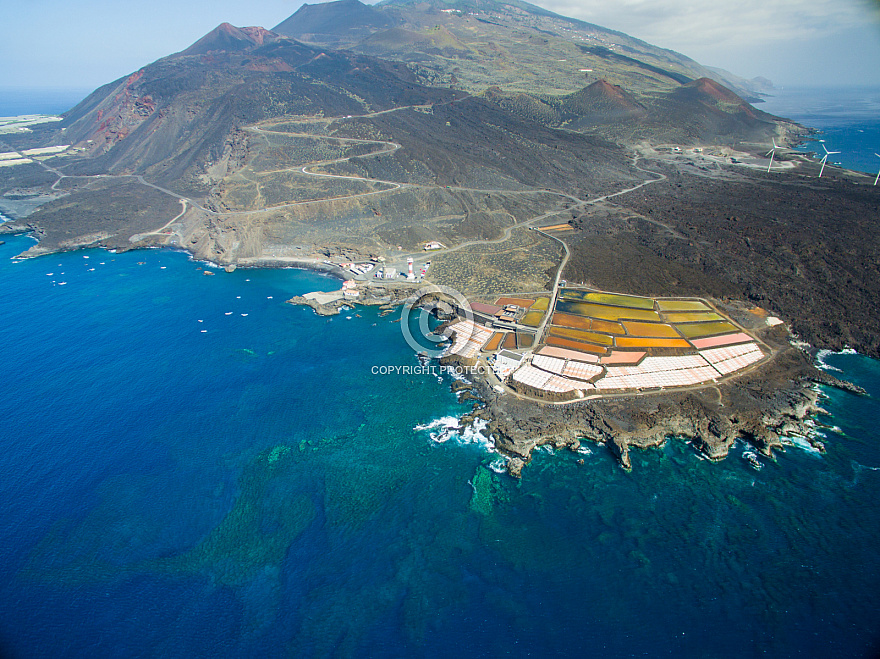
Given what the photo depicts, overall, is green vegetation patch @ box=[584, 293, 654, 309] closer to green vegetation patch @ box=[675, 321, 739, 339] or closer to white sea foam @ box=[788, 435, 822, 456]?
green vegetation patch @ box=[675, 321, 739, 339]

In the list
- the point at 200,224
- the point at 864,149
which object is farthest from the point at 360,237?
the point at 864,149

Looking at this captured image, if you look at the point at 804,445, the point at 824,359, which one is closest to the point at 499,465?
the point at 804,445

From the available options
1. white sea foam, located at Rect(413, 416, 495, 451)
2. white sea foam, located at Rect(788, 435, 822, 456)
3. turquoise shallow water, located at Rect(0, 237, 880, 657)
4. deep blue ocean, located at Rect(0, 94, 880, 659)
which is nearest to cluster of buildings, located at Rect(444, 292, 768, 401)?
white sea foam, located at Rect(413, 416, 495, 451)

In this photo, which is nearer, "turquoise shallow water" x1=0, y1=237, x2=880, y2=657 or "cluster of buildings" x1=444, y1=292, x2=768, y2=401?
"turquoise shallow water" x1=0, y1=237, x2=880, y2=657

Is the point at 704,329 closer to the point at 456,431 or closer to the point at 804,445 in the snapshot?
the point at 804,445

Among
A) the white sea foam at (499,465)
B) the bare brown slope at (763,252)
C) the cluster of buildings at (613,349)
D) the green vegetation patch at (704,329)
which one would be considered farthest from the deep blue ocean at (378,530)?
the green vegetation patch at (704,329)

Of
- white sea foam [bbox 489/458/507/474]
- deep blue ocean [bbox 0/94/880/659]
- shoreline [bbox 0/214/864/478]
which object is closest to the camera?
deep blue ocean [bbox 0/94/880/659]

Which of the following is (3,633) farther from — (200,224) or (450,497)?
(200,224)
